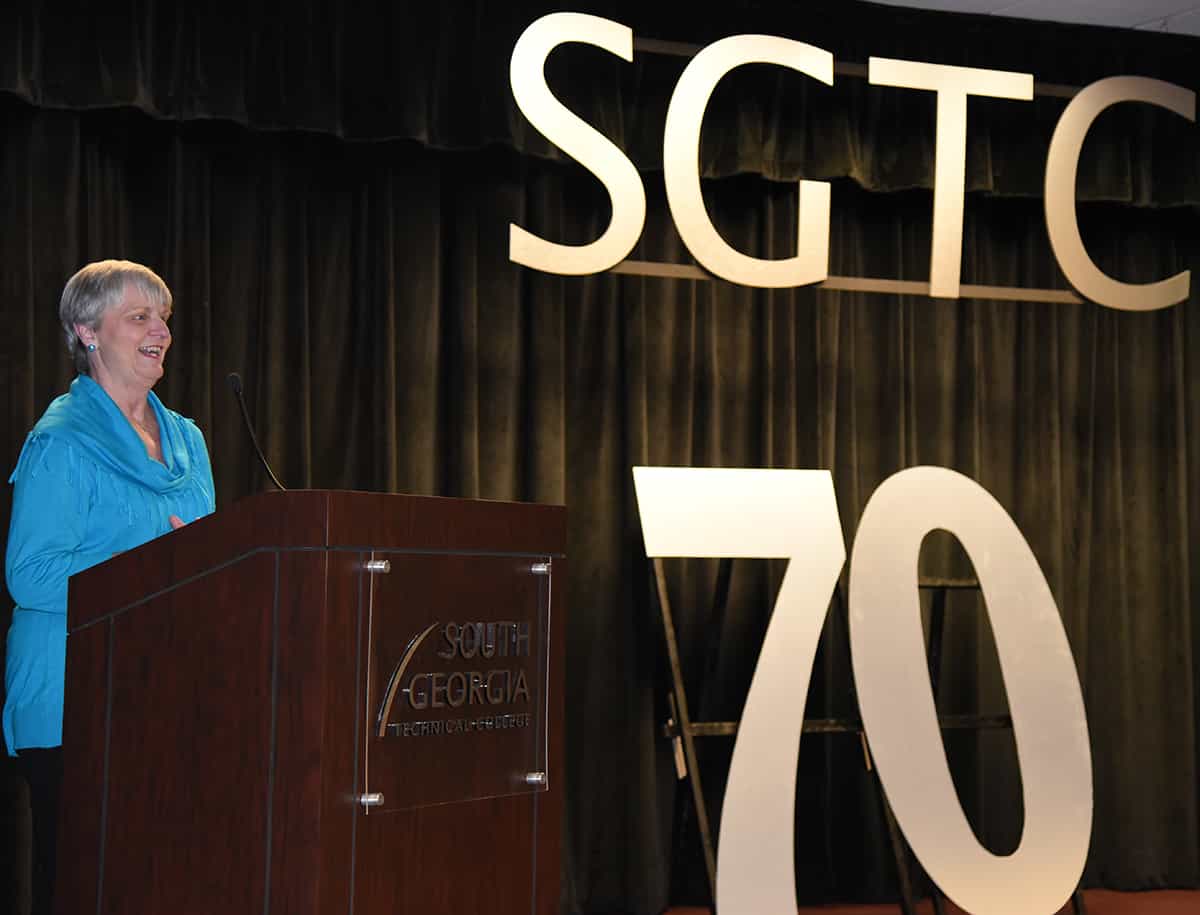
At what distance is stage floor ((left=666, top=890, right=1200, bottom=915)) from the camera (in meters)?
3.93

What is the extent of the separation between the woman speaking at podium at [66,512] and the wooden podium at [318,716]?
0.64ft

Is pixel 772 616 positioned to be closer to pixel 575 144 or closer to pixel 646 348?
pixel 646 348

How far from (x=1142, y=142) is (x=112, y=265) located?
3191mm

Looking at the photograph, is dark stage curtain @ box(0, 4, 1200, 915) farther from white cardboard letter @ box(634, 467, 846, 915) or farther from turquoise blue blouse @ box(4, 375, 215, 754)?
turquoise blue blouse @ box(4, 375, 215, 754)

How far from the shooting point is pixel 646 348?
4.05m

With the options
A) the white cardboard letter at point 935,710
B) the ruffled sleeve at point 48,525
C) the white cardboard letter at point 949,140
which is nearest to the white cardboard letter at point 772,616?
the white cardboard letter at point 935,710

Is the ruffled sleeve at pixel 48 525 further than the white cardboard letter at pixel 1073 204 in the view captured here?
No

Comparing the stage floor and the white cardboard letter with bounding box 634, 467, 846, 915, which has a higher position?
the white cardboard letter with bounding box 634, 467, 846, 915

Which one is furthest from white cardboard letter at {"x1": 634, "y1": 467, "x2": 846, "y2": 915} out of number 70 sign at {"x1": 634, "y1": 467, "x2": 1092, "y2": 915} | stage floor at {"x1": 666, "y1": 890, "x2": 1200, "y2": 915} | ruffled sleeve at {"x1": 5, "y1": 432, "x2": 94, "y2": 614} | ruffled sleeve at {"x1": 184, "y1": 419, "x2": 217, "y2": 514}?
ruffled sleeve at {"x1": 5, "y1": 432, "x2": 94, "y2": 614}

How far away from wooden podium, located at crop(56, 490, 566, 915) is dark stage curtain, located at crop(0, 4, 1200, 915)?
5.44 feet

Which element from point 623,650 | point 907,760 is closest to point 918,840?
point 907,760

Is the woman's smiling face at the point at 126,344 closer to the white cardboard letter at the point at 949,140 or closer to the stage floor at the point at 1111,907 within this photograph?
the white cardboard letter at the point at 949,140

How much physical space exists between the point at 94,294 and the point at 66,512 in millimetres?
430

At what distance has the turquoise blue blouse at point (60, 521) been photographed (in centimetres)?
217
